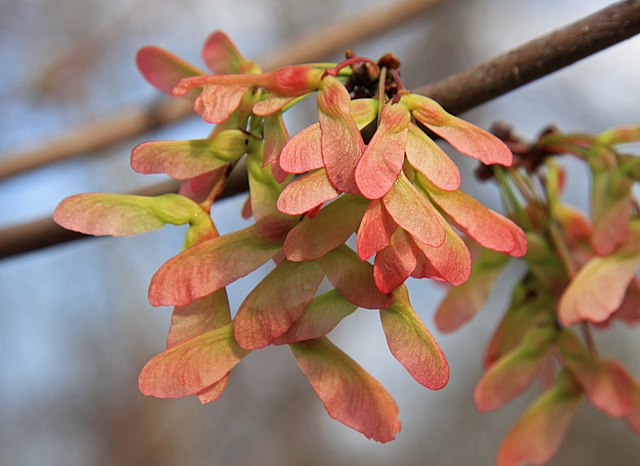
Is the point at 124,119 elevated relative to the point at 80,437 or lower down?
elevated

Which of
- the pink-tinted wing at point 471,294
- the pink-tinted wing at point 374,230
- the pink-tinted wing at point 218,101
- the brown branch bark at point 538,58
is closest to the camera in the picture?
the pink-tinted wing at point 374,230

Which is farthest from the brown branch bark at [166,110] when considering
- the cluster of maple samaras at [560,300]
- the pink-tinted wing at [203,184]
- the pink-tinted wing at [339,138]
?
the pink-tinted wing at [339,138]

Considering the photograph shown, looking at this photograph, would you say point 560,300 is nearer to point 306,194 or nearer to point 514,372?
point 514,372

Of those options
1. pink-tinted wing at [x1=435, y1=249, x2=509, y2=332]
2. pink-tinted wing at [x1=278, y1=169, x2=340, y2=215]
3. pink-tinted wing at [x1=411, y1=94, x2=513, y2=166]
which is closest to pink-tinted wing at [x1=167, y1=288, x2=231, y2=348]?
pink-tinted wing at [x1=278, y1=169, x2=340, y2=215]

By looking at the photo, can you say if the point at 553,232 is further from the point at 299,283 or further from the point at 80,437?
the point at 80,437

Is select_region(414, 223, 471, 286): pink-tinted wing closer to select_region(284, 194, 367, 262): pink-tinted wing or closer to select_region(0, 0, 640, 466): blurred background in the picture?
select_region(284, 194, 367, 262): pink-tinted wing

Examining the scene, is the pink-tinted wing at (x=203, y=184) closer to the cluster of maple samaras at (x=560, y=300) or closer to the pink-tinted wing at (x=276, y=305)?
the pink-tinted wing at (x=276, y=305)

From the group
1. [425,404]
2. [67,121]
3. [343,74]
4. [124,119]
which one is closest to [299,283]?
[343,74]
